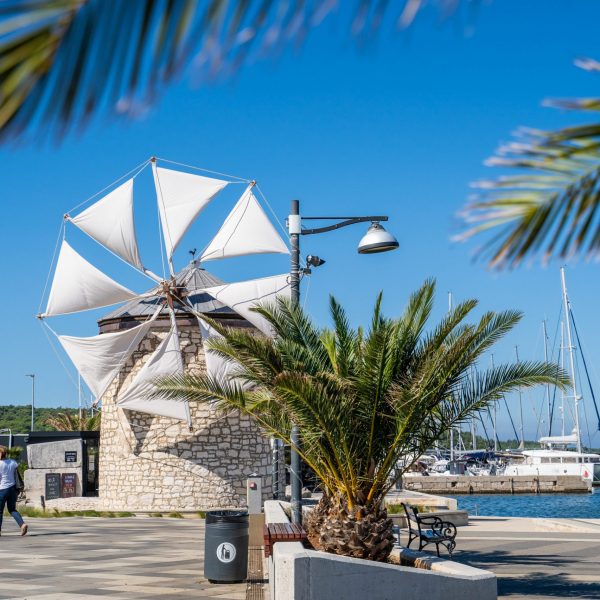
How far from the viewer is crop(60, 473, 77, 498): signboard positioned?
96.9 feet

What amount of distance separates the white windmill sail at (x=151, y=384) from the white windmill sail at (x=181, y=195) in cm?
379

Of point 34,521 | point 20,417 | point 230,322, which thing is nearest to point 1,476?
point 34,521

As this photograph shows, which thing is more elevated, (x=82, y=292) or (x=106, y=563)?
(x=82, y=292)

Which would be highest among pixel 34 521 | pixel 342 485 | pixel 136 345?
pixel 136 345

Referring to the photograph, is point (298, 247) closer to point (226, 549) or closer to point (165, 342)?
point (226, 549)

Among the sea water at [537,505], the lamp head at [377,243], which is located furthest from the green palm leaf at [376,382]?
the sea water at [537,505]

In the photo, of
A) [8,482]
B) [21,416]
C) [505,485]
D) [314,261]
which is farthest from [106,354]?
[21,416]

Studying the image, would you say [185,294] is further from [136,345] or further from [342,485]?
[342,485]

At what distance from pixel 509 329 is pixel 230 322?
17962 millimetres

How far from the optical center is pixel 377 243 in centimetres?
1251

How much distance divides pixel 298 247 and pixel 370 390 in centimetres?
375

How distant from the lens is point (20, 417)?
119438 millimetres

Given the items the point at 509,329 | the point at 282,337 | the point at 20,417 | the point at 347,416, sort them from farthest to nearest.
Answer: the point at 20,417
the point at 282,337
the point at 509,329
the point at 347,416

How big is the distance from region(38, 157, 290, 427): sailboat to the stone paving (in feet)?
26.1
